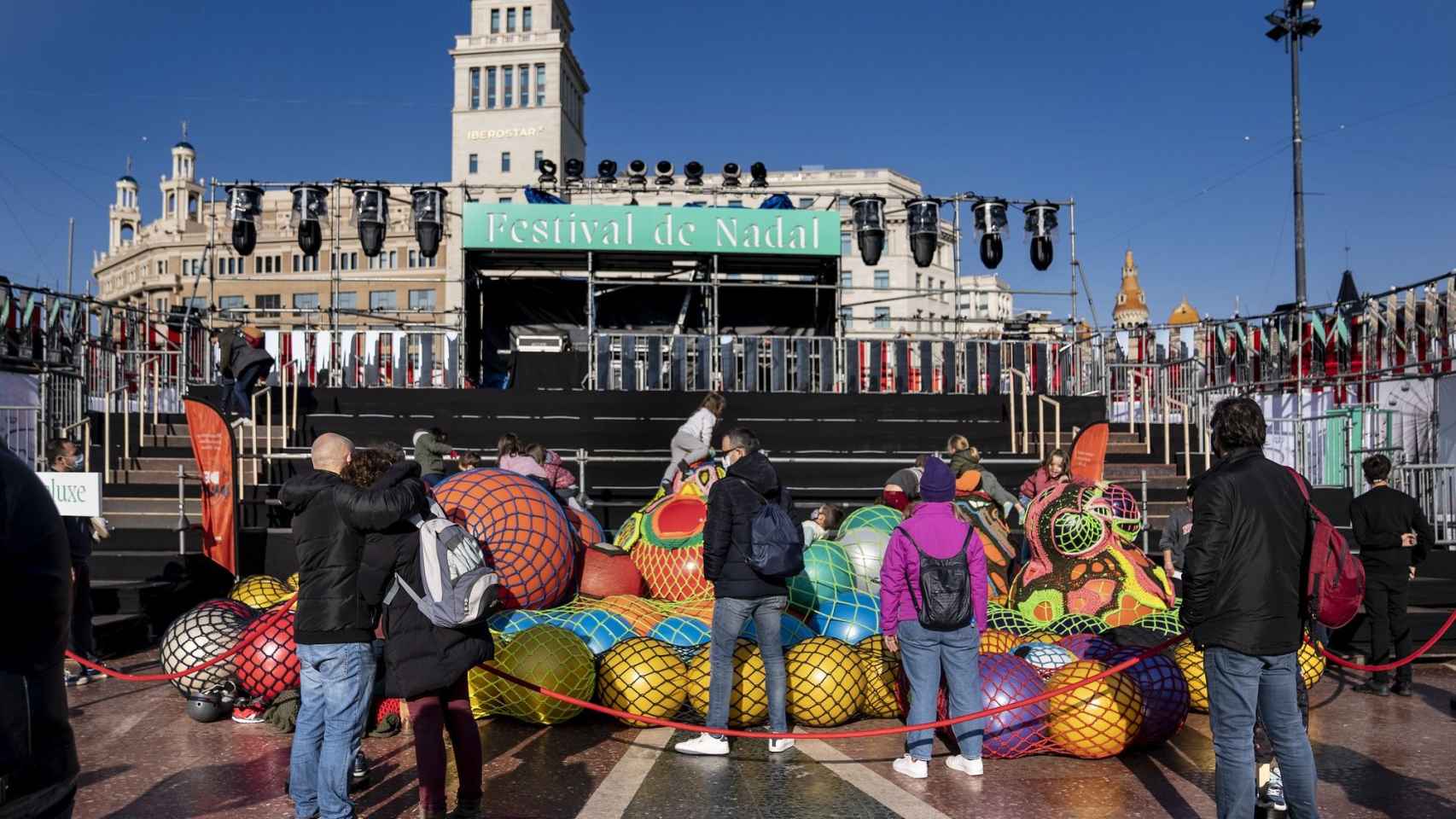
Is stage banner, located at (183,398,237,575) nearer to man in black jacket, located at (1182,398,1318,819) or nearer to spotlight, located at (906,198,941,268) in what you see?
man in black jacket, located at (1182,398,1318,819)

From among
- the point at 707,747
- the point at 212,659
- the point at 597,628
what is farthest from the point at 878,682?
the point at 212,659

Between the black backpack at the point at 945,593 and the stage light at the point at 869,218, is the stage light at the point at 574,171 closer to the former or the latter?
the stage light at the point at 869,218

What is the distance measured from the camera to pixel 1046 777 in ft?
19.8

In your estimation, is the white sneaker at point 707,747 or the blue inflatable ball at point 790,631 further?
the blue inflatable ball at point 790,631

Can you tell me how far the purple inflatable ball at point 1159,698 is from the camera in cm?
646

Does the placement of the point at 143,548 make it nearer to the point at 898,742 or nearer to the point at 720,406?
the point at 720,406

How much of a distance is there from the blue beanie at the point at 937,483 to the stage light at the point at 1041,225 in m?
16.7

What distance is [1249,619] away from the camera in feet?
14.3

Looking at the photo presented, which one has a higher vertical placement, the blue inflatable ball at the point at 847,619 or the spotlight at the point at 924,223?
the spotlight at the point at 924,223

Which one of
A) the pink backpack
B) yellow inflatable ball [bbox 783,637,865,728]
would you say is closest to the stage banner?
yellow inflatable ball [bbox 783,637,865,728]

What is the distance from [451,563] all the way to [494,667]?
1.97 metres

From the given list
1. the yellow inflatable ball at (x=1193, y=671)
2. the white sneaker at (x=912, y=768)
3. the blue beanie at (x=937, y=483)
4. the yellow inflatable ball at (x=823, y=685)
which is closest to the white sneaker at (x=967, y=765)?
the white sneaker at (x=912, y=768)

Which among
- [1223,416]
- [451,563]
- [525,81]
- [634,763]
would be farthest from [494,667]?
[525,81]

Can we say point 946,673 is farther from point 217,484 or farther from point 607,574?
point 217,484
